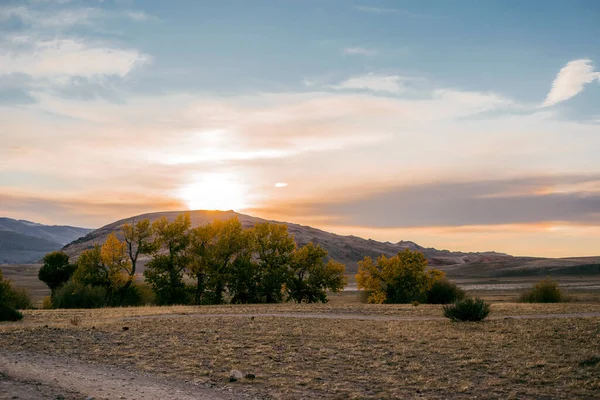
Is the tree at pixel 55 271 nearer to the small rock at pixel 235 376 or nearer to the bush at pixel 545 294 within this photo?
the bush at pixel 545 294

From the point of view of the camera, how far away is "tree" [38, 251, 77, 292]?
6600 centimetres

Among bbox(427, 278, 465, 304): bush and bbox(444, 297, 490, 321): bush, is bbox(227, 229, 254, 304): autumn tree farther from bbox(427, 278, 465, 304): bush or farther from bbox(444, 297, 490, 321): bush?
bbox(444, 297, 490, 321): bush

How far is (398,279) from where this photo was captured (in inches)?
2137

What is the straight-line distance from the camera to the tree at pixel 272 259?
179 ft

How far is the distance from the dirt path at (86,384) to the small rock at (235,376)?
0.94 m

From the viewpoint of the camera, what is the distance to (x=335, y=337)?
69.4 feet

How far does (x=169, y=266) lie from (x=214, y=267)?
440 centimetres

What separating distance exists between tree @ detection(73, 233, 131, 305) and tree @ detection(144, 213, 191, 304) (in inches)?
105

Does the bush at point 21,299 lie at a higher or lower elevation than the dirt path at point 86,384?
lower

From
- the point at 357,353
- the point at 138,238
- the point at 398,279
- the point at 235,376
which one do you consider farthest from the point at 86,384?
the point at 138,238

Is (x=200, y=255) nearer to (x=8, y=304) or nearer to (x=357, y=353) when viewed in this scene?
(x=8, y=304)

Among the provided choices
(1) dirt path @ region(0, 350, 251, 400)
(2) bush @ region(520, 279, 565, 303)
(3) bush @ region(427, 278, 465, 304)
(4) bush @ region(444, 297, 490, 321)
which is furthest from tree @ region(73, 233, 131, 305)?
(1) dirt path @ region(0, 350, 251, 400)

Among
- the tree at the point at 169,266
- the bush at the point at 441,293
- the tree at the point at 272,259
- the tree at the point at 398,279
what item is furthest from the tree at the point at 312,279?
the tree at the point at 169,266

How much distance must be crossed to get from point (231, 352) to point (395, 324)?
32.9 ft
